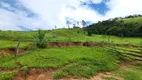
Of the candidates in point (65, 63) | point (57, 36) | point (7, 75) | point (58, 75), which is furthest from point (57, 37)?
point (7, 75)

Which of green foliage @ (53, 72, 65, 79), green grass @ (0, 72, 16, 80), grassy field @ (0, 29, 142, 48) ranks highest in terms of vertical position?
grassy field @ (0, 29, 142, 48)

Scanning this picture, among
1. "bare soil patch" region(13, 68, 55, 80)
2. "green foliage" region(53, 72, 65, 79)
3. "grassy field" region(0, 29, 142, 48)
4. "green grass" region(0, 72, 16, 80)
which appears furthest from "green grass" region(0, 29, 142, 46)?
"green foliage" region(53, 72, 65, 79)

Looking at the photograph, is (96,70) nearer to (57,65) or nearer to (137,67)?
(57,65)

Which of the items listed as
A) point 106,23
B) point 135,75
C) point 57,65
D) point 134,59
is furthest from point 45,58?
point 106,23

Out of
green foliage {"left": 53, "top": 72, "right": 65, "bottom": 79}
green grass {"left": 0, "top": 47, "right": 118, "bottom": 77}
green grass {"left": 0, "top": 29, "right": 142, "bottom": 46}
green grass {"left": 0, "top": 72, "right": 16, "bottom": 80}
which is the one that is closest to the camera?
green grass {"left": 0, "top": 72, "right": 16, "bottom": 80}

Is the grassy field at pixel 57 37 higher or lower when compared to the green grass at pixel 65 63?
higher

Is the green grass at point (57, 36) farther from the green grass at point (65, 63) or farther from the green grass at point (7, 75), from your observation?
the green grass at point (7, 75)

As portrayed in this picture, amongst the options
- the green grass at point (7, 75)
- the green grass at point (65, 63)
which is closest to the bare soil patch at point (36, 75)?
the green grass at point (7, 75)

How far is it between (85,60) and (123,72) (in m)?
4.20

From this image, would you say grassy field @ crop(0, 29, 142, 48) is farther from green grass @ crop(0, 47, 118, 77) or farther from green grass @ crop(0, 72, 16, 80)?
green grass @ crop(0, 72, 16, 80)

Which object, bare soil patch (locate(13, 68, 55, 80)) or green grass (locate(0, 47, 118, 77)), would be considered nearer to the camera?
bare soil patch (locate(13, 68, 55, 80))

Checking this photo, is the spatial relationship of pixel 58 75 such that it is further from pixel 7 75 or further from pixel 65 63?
pixel 7 75

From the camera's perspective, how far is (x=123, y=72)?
23.9 meters

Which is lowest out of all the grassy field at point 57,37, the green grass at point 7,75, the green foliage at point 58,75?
the green foliage at point 58,75
